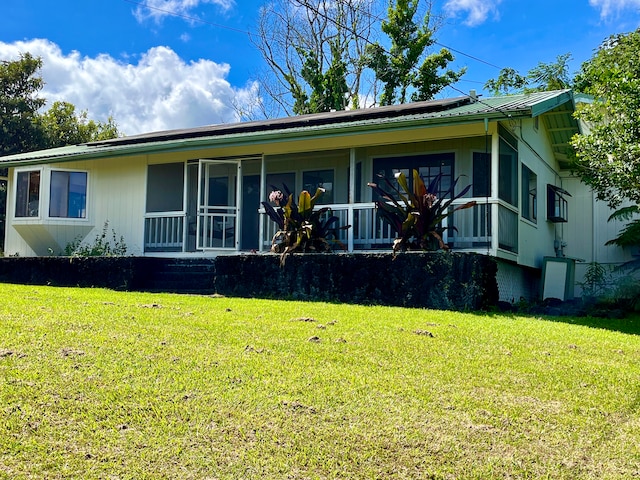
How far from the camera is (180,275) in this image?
475 inches

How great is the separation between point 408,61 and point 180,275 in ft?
58.6

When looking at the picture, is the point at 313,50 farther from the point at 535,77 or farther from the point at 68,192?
Answer: the point at 68,192

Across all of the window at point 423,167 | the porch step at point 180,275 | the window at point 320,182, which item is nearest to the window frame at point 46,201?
the porch step at point 180,275

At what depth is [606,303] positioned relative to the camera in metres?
10.7

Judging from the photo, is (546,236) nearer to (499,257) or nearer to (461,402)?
(499,257)

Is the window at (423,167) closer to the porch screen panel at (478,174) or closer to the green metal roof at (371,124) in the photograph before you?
the porch screen panel at (478,174)

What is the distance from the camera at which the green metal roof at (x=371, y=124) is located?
10.2 meters

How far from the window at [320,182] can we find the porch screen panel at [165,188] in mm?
2943

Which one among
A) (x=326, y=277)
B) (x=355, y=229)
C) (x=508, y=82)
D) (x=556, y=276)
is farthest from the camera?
(x=508, y=82)

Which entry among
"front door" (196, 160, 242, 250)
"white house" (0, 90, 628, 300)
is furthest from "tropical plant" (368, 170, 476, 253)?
"front door" (196, 160, 242, 250)

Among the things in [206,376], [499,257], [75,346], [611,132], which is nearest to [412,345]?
[206,376]

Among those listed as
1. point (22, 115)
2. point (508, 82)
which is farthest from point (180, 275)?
point (508, 82)

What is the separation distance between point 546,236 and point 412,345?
907 cm

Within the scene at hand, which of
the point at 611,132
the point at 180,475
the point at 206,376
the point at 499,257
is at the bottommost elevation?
the point at 180,475
